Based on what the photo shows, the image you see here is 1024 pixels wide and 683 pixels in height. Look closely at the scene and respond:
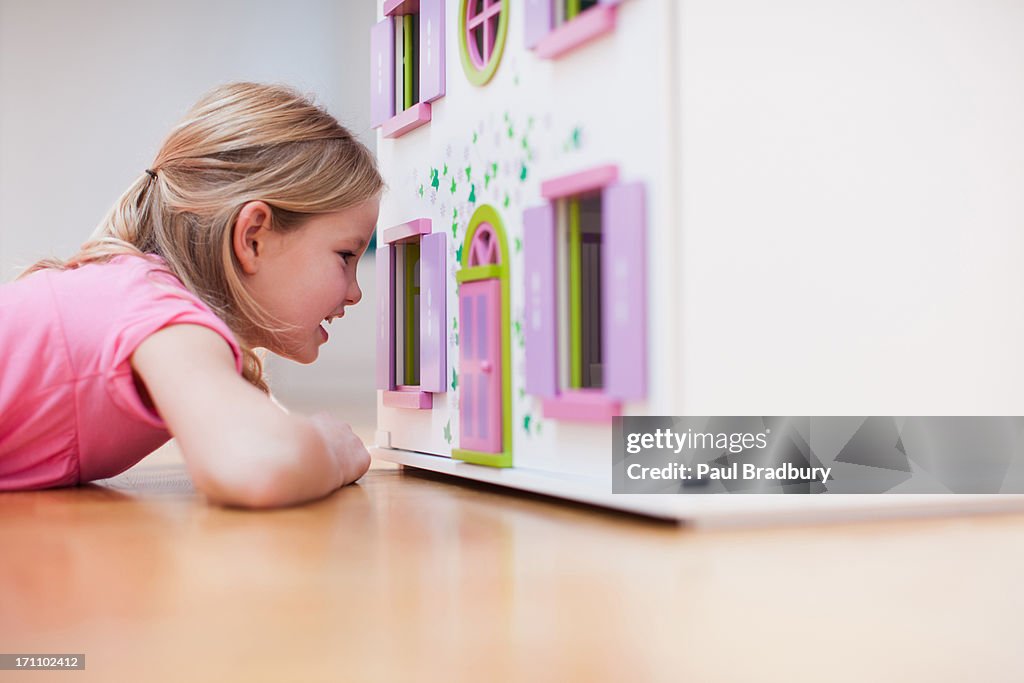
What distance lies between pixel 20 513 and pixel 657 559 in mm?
603

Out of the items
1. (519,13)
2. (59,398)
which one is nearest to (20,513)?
(59,398)

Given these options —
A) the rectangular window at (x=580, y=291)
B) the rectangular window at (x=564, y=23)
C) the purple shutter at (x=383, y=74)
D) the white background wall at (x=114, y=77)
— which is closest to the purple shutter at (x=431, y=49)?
the purple shutter at (x=383, y=74)

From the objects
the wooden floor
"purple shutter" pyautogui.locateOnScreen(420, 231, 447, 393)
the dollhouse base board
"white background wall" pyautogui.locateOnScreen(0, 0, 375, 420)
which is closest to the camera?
the wooden floor

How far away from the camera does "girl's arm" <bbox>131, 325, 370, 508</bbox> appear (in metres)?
0.84

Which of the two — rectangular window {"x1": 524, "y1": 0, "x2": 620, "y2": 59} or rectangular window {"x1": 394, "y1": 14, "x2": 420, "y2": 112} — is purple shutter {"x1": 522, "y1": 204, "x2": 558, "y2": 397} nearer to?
rectangular window {"x1": 524, "y1": 0, "x2": 620, "y2": 59}

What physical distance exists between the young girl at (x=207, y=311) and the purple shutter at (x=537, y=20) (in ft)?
1.14

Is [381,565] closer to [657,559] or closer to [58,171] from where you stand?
[657,559]

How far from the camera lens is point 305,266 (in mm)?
1165

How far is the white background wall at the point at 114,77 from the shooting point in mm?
3148

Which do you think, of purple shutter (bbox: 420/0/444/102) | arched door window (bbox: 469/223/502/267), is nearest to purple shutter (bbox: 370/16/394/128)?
purple shutter (bbox: 420/0/444/102)

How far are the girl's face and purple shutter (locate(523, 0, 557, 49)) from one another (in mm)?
355

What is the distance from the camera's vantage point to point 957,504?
2.72 feet

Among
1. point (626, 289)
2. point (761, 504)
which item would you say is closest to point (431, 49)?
point (626, 289)

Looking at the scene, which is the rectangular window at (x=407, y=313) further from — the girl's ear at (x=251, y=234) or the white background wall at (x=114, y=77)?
the white background wall at (x=114, y=77)
